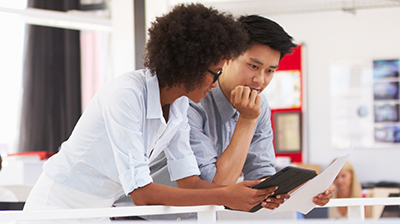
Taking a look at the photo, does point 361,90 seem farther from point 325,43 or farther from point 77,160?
point 77,160

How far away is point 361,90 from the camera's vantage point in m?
4.44

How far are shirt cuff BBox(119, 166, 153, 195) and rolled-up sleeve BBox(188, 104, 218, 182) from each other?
0.36 metres

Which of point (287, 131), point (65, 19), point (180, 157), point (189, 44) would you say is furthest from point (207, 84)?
point (287, 131)

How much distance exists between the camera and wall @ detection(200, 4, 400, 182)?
4.30 metres

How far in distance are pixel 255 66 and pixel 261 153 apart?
32 cm

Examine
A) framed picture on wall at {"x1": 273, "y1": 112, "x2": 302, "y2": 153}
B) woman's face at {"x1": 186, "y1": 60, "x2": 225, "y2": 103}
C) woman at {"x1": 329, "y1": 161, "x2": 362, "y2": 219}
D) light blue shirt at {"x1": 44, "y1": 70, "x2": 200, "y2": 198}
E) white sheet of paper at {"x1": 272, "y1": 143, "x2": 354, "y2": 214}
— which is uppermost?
woman's face at {"x1": 186, "y1": 60, "x2": 225, "y2": 103}

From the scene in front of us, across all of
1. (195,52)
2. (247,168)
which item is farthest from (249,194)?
(247,168)

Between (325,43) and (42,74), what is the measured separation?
10.7 feet

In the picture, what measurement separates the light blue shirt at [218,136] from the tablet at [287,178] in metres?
0.33

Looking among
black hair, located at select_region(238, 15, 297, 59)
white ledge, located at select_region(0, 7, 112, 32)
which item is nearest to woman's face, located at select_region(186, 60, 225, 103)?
black hair, located at select_region(238, 15, 297, 59)

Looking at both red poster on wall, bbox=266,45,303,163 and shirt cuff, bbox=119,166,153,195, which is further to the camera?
red poster on wall, bbox=266,45,303,163

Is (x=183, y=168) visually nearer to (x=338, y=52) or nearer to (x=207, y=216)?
(x=207, y=216)

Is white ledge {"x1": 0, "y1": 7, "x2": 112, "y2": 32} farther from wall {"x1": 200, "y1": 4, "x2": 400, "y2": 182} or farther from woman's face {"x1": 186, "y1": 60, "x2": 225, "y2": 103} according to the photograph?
wall {"x1": 200, "y1": 4, "x2": 400, "y2": 182}

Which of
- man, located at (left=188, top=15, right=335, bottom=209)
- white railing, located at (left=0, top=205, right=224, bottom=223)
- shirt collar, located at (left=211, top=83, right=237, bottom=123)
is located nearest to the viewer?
white railing, located at (left=0, top=205, right=224, bottom=223)
